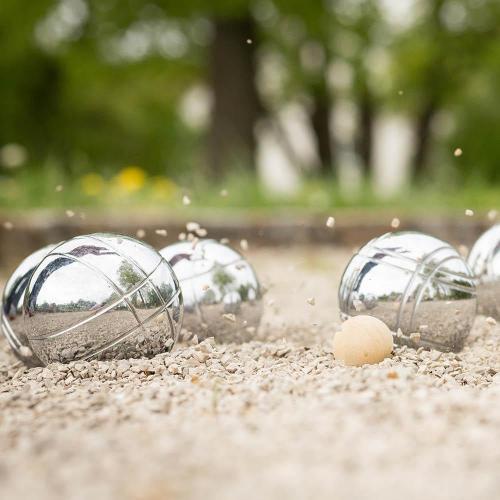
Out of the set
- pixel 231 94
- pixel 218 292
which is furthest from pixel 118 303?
pixel 231 94

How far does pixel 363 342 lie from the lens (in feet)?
11.0

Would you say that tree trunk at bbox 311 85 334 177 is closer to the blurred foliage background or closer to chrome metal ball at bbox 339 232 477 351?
the blurred foliage background

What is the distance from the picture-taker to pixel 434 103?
53.1ft

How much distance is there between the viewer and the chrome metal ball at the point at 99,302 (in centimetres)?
338

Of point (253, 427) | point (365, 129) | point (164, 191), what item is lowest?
point (253, 427)

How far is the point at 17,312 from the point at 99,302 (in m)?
0.67

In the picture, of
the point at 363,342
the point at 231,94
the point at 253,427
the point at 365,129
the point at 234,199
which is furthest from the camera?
the point at 365,129

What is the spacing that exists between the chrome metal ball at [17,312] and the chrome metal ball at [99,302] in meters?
0.26

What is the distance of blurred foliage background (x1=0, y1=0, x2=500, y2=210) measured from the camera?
1048cm

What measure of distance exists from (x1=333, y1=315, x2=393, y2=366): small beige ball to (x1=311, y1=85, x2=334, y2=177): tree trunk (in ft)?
43.4

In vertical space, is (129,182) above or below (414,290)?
above

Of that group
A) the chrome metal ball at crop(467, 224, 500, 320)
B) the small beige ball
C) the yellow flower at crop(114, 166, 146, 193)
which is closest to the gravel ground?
the small beige ball

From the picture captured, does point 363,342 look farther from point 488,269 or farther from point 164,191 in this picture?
point 164,191

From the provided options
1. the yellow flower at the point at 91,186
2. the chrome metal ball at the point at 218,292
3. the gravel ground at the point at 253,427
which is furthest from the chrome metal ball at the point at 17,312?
the yellow flower at the point at 91,186
